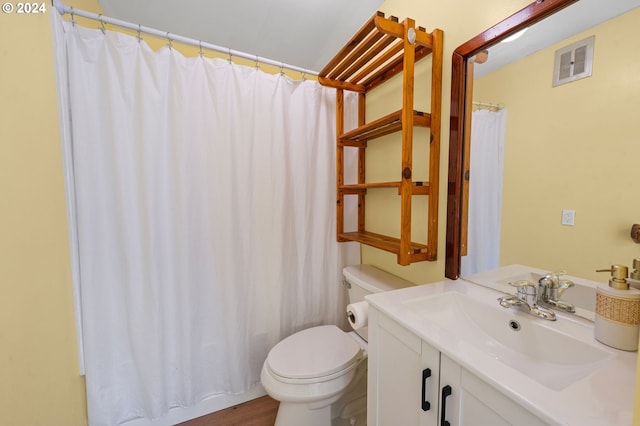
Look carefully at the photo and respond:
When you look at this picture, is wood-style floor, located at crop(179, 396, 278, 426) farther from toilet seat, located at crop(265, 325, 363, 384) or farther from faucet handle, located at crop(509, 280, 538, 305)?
faucet handle, located at crop(509, 280, 538, 305)

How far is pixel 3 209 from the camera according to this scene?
0.88 m

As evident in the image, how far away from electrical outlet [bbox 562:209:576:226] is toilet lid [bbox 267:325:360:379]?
1.00 metres

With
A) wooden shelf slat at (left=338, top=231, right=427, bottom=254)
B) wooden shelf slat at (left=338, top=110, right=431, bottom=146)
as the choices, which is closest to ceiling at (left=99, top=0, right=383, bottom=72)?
wooden shelf slat at (left=338, top=110, right=431, bottom=146)

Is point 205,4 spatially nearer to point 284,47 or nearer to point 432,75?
point 284,47

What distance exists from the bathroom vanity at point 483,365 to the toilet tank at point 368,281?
0.30 m

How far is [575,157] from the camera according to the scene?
0.73 m

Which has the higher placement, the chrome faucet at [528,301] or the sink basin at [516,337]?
the chrome faucet at [528,301]

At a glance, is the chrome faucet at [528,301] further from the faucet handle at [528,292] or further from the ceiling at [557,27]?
the ceiling at [557,27]

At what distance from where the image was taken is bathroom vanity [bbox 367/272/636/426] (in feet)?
1.54

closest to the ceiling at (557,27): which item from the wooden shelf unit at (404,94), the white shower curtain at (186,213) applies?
the wooden shelf unit at (404,94)

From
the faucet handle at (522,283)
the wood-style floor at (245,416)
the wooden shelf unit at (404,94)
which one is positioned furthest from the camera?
the wood-style floor at (245,416)

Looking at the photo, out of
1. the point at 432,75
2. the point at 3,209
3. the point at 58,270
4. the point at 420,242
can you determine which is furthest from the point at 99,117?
the point at 420,242

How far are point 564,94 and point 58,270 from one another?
6.51ft

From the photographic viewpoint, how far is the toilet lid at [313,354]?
3.75 ft
